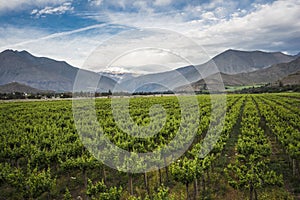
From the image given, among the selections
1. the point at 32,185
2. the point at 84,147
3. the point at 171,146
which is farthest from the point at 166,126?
the point at 32,185

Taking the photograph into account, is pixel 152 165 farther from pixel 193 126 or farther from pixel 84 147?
pixel 193 126

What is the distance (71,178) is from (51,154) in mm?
1572

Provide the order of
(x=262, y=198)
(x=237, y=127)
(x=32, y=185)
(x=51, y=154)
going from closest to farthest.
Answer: (x=32, y=185), (x=262, y=198), (x=51, y=154), (x=237, y=127)

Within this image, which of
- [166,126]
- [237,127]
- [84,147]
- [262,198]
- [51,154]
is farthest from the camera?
[237,127]

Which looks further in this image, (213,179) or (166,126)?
(166,126)

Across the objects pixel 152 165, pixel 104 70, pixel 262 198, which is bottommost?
pixel 262 198

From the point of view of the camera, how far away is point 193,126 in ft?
60.3

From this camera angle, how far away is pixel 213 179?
11.6m


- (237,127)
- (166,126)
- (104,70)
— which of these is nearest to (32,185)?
(104,70)

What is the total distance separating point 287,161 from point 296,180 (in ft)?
8.63

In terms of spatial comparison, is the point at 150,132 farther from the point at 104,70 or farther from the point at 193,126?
the point at 104,70

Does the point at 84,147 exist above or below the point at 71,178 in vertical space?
above

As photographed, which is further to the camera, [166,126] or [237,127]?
[237,127]

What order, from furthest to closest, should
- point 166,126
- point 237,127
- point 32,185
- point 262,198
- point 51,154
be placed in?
point 237,127
point 166,126
point 51,154
point 262,198
point 32,185
